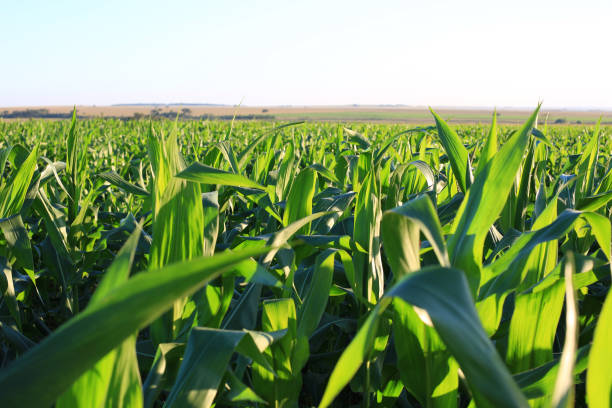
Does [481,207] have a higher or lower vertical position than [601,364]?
higher

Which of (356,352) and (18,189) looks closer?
(356,352)

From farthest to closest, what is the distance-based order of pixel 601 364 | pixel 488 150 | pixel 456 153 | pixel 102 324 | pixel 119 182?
pixel 119 182 < pixel 456 153 < pixel 488 150 < pixel 601 364 < pixel 102 324

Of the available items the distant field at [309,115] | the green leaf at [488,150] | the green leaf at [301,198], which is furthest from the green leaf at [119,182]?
the distant field at [309,115]

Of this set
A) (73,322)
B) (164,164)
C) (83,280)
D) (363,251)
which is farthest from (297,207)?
A: (83,280)

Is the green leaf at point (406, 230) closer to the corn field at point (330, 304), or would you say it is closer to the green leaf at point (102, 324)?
the corn field at point (330, 304)

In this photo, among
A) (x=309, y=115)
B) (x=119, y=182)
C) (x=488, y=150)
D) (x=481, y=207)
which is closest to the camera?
(x=481, y=207)

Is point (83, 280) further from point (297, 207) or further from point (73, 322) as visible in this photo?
point (73, 322)

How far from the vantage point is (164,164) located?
2.74 feet

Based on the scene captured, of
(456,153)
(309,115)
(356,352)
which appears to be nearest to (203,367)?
(356,352)

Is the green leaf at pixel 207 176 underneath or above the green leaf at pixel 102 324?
above

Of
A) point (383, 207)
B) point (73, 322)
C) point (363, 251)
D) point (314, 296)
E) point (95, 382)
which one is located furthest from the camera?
point (383, 207)

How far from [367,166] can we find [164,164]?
2.74ft

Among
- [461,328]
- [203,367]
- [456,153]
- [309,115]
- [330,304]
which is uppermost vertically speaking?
[309,115]

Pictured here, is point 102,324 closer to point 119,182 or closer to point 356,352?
point 356,352
